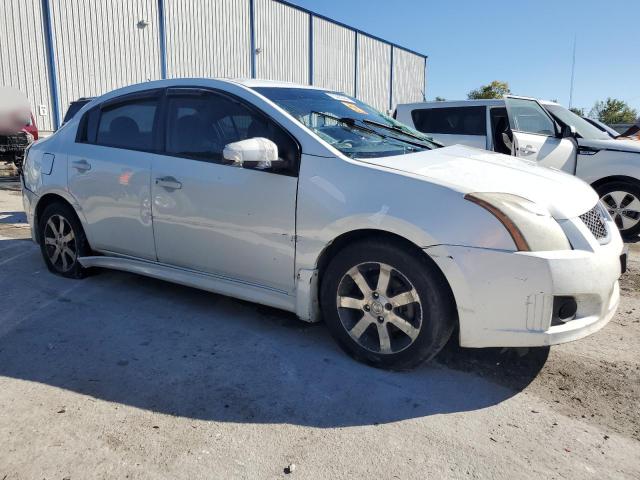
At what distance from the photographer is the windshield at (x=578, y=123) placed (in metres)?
7.27

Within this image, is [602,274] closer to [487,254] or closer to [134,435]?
[487,254]

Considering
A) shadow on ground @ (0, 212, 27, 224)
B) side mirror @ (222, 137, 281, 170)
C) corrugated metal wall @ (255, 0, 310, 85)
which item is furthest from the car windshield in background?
corrugated metal wall @ (255, 0, 310, 85)

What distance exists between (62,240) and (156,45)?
1467 cm

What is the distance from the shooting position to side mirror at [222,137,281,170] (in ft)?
9.76

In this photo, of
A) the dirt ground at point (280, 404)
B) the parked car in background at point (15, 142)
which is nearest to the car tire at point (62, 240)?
the dirt ground at point (280, 404)

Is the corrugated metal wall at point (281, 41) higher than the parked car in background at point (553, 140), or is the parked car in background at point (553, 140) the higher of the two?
the corrugated metal wall at point (281, 41)

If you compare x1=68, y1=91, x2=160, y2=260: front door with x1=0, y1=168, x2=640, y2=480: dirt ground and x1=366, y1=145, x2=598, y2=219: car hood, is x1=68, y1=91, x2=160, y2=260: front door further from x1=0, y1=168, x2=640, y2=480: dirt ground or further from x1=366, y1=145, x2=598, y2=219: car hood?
x1=366, y1=145, x2=598, y2=219: car hood

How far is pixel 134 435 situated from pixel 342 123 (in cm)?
226

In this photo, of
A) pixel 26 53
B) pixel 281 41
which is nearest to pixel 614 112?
pixel 281 41

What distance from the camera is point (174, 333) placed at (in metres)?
3.50

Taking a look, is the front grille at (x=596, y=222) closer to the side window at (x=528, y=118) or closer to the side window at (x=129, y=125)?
the side window at (x=129, y=125)

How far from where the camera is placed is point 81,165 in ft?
13.9

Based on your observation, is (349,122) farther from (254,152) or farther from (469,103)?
(469,103)

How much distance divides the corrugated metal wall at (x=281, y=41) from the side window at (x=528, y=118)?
1502 cm
